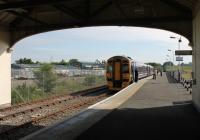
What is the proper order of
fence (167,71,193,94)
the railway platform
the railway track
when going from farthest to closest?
fence (167,71,193,94) < the railway track < the railway platform

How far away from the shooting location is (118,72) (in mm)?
33906

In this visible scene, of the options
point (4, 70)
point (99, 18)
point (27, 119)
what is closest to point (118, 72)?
point (4, 70)

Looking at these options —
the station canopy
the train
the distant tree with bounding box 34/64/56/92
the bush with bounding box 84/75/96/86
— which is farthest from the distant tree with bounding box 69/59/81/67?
the station canopy

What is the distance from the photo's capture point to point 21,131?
46.3 ft

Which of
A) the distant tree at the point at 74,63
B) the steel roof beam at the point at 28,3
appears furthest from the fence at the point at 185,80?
the distant tree at the point at 74,63

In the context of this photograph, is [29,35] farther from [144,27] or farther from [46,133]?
[46,133]

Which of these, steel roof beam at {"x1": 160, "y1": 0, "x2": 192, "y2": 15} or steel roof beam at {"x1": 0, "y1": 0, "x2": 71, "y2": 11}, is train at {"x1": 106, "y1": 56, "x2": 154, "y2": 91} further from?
steel roof beam at {"x1": 0, "y1": 0, "x2": 71, "y2": 11}

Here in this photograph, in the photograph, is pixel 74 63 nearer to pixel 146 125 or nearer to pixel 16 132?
pixel 16 132

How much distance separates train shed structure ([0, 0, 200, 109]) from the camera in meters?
17.8

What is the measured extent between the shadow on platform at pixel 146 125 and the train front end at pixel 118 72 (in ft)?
54.5

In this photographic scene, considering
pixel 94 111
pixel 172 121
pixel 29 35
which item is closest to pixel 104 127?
pixel 172 121

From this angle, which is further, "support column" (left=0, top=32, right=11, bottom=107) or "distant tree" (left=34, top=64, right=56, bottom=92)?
"distant tree" (left=34, top=64, right=56, bottom=92)

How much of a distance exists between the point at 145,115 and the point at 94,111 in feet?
8.13

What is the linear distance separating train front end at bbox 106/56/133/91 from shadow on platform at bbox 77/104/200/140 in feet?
54.5
